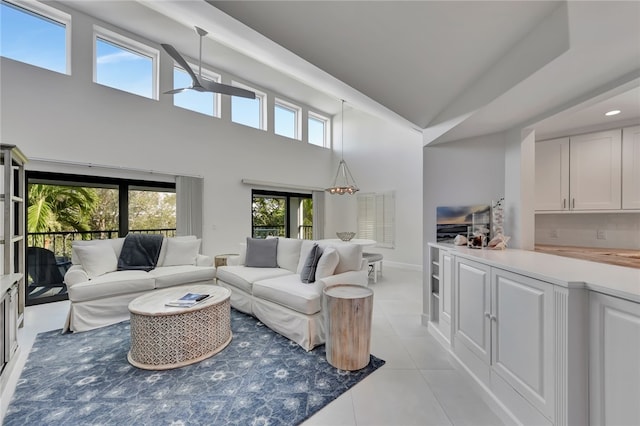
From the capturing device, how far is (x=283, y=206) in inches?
282

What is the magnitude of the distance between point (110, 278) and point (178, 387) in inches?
77.7

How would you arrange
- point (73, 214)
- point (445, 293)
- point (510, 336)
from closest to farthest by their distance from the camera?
point (510, 336) → point (445, 293) → point (73, 214)

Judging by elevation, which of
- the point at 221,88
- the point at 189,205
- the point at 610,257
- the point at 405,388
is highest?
the point at 221,88

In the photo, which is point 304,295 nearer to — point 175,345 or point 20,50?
point 175,345

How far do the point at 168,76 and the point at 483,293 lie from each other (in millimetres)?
5897

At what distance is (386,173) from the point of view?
22.3 ft

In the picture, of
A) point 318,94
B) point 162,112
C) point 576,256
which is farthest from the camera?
point 318,94

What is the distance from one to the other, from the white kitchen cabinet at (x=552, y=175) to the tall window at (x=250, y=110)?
17.6 feet

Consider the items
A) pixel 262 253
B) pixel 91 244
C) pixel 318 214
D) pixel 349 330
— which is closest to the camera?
pixel 349 330

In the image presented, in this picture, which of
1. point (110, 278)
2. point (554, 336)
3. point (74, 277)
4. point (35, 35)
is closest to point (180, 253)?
point (110, 278)

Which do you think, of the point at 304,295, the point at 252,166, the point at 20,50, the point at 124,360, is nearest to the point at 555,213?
the point at 304,295

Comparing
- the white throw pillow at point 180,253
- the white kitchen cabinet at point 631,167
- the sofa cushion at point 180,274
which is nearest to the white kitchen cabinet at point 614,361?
the white kitchen cabinet at point 631,167

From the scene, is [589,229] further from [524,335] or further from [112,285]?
[112,285]

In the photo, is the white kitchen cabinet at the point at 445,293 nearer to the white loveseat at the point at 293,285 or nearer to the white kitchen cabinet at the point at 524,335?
the white kitchen cabinet at the point at 524,335
